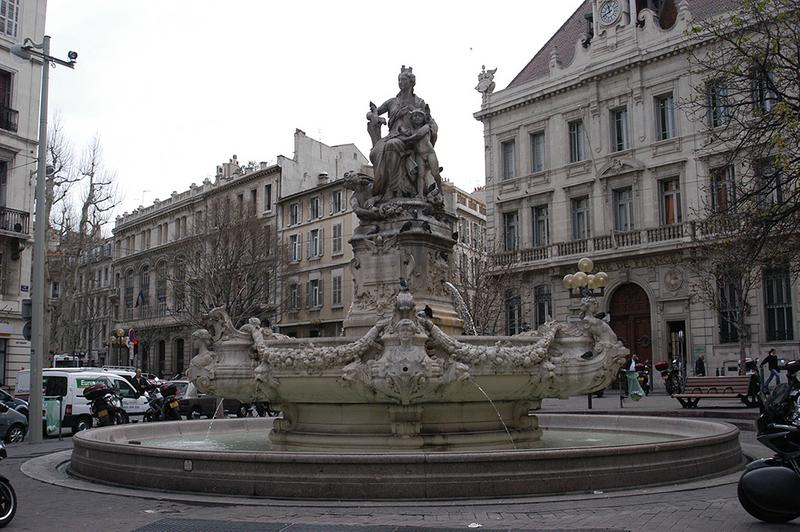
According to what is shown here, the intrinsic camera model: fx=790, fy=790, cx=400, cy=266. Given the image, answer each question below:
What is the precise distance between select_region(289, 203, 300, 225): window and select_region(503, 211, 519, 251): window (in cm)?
2052

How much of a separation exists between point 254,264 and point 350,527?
35.4 m

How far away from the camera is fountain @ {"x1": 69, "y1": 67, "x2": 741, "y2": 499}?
8.46 m

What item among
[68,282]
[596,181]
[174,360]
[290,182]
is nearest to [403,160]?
[596,181]

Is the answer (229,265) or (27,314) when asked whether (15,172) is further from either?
(27,314)

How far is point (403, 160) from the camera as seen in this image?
1288 centimetres

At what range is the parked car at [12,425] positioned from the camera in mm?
19156

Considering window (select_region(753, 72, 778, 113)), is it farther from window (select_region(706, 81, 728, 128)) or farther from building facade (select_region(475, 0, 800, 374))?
building facade (select_region(475, 0, 800, 374))

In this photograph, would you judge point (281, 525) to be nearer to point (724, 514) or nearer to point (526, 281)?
point (724, 514)

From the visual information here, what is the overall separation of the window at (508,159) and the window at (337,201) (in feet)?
50.0

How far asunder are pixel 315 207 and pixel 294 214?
8.47ft

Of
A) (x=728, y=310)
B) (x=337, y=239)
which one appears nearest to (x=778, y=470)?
(x=728, y=310)

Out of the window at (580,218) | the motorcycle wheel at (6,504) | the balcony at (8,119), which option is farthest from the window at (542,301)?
the motorcycle wheel at (6,504)

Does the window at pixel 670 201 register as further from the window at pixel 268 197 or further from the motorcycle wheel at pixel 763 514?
the window at pixel 268 197

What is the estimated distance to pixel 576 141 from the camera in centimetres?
4144
